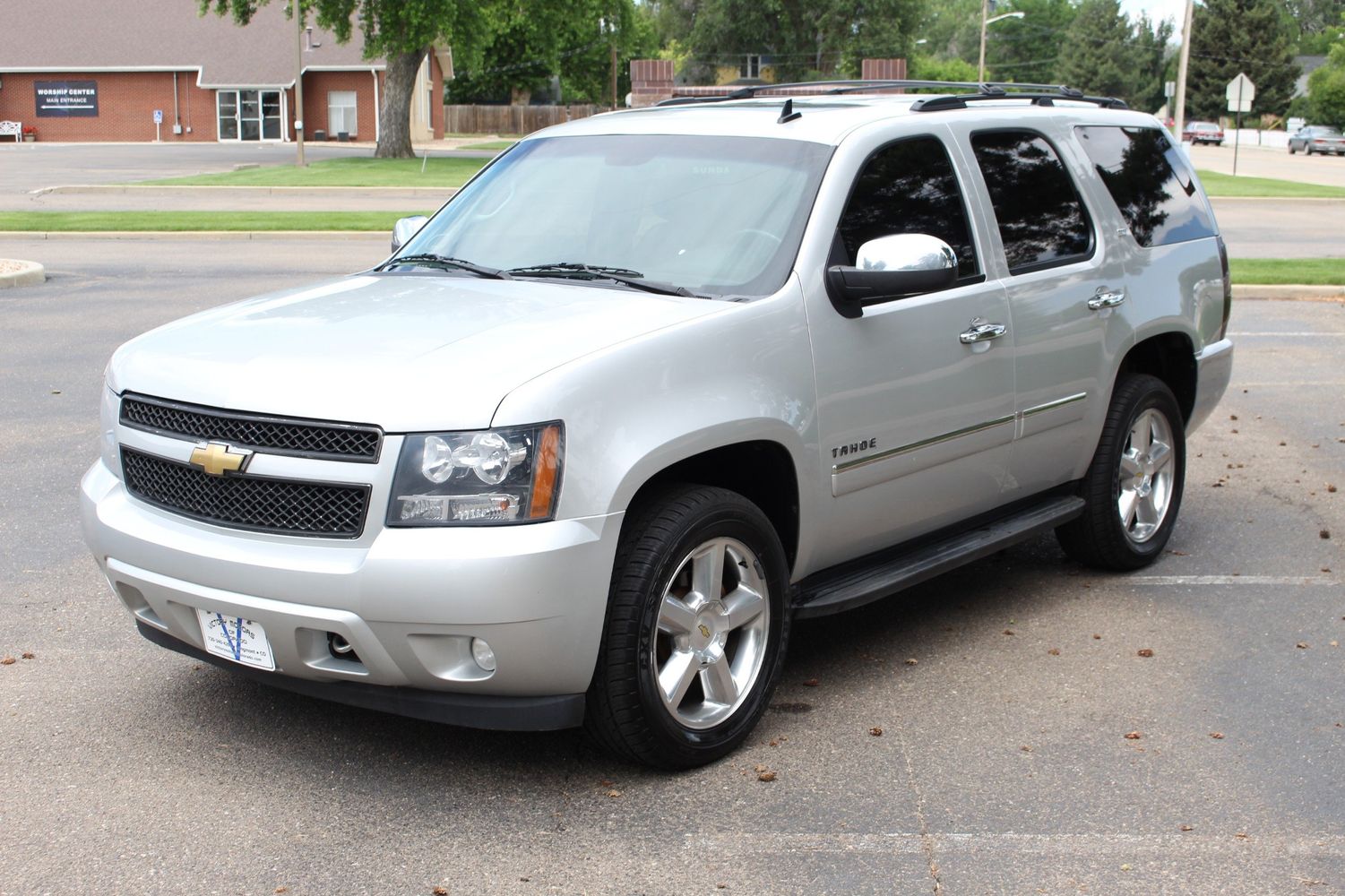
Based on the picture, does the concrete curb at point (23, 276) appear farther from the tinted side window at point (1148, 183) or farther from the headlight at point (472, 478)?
the headlight at point (472, 478)

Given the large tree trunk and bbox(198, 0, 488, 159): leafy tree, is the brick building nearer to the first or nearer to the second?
the large tree trunk

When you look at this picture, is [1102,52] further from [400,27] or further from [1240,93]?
[400,27]

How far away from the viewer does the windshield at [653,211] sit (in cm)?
478

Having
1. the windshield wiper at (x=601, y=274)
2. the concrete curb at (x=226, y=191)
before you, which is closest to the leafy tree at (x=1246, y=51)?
the concrete curb at (x=226, y=191)

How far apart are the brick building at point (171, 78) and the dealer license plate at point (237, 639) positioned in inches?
2448

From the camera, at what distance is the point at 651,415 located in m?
4.06

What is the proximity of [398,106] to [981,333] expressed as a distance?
40278 millimetres

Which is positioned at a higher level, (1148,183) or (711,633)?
(1148,183)

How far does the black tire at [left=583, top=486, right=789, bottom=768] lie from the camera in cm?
406

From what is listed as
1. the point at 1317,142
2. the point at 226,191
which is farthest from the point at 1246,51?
the point at 226,191

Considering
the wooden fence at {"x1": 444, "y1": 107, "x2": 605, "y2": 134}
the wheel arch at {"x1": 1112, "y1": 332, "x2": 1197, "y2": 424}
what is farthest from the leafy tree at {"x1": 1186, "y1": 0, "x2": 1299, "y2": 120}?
the wheel arch at {"x1": 1112, "y1": 332, "x2": 1197, "y2": 424}

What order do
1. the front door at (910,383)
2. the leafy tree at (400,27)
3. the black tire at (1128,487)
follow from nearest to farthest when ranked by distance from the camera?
1. the front door at (910,383)
2. the black tire at (1128,487)
3. the leafy tree at (400,27)

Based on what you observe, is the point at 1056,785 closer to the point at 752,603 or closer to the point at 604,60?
the point at 752,603

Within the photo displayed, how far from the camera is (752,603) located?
4504 mm
